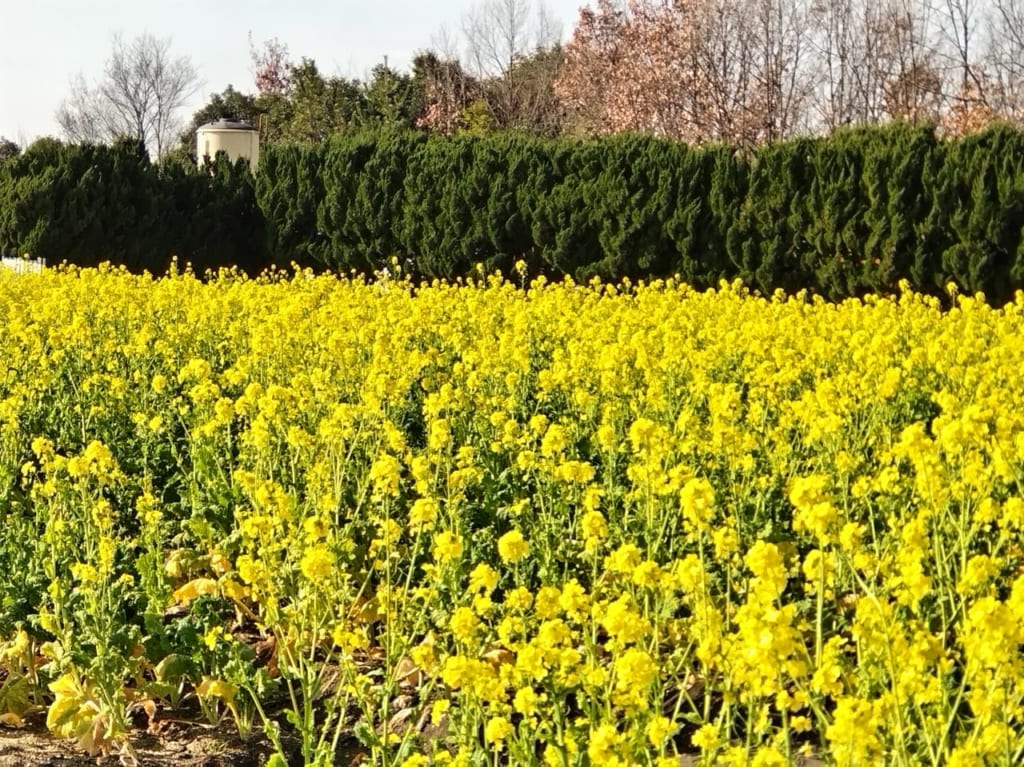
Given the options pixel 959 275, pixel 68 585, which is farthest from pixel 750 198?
pixel 68 585

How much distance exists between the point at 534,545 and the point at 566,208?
11121 millimetres

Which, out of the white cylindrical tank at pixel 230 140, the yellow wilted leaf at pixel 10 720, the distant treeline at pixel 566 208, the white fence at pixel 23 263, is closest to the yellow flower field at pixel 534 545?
the yellow wilted leaf at pixel 10 720

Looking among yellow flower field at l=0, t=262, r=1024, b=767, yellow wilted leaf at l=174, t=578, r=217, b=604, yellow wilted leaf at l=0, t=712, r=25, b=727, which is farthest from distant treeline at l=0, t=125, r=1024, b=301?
yellow wilted leaf at l=0, t=712, r=25, b=727

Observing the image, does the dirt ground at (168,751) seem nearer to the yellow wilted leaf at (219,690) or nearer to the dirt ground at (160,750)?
the dirt ground at (160,750)

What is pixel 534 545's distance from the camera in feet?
13.6

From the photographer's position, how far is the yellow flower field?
94.3 inches

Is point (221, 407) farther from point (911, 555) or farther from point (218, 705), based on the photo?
point (911, 555)

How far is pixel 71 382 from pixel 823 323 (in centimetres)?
461

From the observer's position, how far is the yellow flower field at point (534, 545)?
2.40 meters

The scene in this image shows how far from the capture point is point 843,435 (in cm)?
471

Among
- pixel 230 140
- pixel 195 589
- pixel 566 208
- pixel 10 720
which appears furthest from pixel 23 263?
pixel 10 720

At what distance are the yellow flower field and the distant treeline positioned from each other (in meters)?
4.68

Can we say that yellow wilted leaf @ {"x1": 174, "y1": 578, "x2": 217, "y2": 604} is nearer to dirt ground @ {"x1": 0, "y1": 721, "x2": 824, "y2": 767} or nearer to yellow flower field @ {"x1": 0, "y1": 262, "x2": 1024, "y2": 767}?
yellow flower field @ {"x1": 0, "y1": 262, "x2": 1024, "y2": 767}

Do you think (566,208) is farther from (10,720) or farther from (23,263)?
(10,720)
